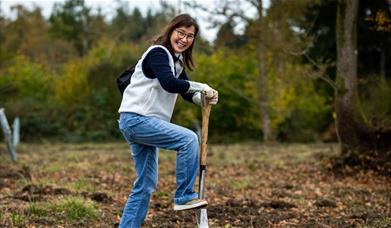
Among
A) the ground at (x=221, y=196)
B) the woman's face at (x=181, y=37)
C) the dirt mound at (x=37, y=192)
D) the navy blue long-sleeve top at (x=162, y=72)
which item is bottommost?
the ground at (x=221, y=196)

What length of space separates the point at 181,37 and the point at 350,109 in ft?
23.7

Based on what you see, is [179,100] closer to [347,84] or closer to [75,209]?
[347,84]

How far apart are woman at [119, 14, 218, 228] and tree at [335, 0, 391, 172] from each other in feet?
23.3

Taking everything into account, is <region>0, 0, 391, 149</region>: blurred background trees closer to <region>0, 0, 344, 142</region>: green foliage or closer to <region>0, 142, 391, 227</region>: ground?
<region>0, 0, 344, 142</region>: green foliage

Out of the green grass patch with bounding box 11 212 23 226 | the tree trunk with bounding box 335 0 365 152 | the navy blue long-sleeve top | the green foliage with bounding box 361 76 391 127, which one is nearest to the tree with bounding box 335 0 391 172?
the tree trunk with bounding box 335 0 365 152

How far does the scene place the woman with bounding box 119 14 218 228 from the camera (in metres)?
4.84

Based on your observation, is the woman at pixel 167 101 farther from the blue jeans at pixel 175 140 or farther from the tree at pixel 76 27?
the tree at pixel 76 27

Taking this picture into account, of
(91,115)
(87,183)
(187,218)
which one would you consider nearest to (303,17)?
(91,115)

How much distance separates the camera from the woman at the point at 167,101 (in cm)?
484

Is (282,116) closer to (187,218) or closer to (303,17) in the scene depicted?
(303,17)

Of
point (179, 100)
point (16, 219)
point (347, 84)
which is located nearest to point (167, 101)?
point (16, 219)

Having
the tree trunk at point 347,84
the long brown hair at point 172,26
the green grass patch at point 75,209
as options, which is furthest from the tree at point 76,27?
the long brown hair at point 172,26

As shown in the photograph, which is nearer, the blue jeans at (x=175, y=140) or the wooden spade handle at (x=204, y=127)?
the blue jeans at (x=175, y=140)

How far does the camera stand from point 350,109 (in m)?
11.5
